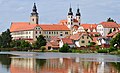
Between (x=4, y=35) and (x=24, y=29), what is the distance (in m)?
27.3

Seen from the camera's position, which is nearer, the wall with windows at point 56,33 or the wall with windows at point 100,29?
the wall with windows at point 100,29

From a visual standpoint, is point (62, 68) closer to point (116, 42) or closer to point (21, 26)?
point (116, 42)

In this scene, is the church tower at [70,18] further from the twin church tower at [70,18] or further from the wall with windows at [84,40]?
the wall with windows at [84,40]

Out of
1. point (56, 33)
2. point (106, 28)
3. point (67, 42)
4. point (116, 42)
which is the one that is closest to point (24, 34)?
point (56, 33)

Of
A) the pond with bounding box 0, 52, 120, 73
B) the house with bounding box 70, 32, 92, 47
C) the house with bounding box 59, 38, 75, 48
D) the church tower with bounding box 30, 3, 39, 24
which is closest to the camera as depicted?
the pond with bounding box 0, 52, 120, 73

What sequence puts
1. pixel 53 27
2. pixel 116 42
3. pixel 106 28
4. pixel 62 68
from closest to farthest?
1. pixel 62 68
2. pixel 116 42
3. pixel 106 28
4. pixel 53 27

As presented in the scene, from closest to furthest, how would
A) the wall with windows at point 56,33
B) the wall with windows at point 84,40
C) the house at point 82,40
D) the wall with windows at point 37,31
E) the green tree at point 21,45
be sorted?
1. the house at point 82,40
2. the wall with windows at point 84,40
3. the green tree at point 21,45
4. the wall with windows at point 37,31
5. the wall with windows at point 56,33

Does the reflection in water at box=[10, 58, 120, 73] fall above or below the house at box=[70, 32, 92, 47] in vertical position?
below

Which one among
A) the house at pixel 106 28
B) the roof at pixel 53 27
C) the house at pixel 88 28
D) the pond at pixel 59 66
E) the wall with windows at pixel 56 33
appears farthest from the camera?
the roof at pixel 53 27

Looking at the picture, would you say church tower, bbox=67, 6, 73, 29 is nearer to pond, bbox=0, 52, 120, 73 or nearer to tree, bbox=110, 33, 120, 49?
tree, bbox=110, 33, 120, 49

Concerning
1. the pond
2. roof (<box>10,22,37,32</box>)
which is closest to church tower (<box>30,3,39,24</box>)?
roof (<box>10,22,37,32</box>)

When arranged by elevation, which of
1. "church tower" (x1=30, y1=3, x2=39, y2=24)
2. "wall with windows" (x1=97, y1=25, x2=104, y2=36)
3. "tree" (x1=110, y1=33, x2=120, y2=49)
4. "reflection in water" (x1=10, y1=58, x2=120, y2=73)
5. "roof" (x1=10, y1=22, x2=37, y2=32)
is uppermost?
"church tower" (x1=30, y1=3, x2=39, y2=24)

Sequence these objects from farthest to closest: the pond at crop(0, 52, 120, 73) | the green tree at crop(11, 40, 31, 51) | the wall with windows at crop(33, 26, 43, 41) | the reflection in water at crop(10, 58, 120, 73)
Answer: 1. the wall with windows at crop(33, 26, 43, 41)
2. the green tree at crop(11, 40, 31, 51)
3. the pond at crop(0, 52, 120, 73)
4. the reflection in water at crop(10, 58, 120, 73)

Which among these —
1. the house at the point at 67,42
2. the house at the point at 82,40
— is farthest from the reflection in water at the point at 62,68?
the house at the point at 82,40
